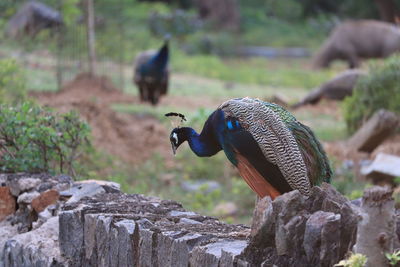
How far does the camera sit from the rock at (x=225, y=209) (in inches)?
311

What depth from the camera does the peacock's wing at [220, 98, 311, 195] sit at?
4.16m

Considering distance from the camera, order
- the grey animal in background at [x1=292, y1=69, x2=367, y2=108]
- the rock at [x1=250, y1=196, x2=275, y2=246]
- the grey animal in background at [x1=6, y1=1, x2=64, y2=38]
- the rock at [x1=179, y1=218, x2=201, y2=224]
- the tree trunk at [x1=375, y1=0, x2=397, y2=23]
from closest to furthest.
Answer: the rock at [x1=250, y1=196, x2=275, y2=246], the rock at [x1=179, y1=218, x2=201, y2=224], the grey animal in background at [x1=292, y1=69, x2=367, y2=108], the grey animal in background at [x1=6, y1=1, x2=64, y2=38], the tree trunk at [x1=375, y1=0, x2=397, y2=23]

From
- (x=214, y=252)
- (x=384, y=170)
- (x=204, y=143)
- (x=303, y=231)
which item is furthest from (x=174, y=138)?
(x=384, y=170)

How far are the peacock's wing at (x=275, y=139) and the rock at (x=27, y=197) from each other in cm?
148

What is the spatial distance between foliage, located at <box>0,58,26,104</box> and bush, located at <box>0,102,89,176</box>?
1960 mm

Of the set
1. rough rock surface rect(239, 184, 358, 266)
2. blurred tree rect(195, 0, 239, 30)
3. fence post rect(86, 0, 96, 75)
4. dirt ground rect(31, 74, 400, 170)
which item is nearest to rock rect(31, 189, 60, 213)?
rough rock surface rect(239, 184, 358, 266)

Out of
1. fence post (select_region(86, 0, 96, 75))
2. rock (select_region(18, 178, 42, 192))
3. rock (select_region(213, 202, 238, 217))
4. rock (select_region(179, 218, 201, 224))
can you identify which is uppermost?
fence post (select_region(86, 0, 96, 75))

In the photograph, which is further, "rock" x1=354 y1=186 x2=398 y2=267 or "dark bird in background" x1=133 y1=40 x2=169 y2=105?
"dark bird in background" x1=133 y1=40 x2=169 y2=105

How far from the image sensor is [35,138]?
18.6 ft

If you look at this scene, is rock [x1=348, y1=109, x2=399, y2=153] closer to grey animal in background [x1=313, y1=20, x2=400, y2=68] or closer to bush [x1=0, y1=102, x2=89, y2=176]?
bush [x1=0, y1=102, x2=89, y2=176]

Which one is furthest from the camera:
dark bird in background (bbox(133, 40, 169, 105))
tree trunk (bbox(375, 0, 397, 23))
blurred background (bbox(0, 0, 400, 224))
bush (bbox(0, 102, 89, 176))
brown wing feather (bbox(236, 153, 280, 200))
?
tree trunk (bbox(375, 0, 397, 23))

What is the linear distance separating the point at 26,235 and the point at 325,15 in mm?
28785

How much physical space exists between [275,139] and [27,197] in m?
1.79

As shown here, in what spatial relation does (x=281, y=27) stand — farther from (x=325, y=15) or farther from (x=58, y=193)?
(x=58, y=193)
